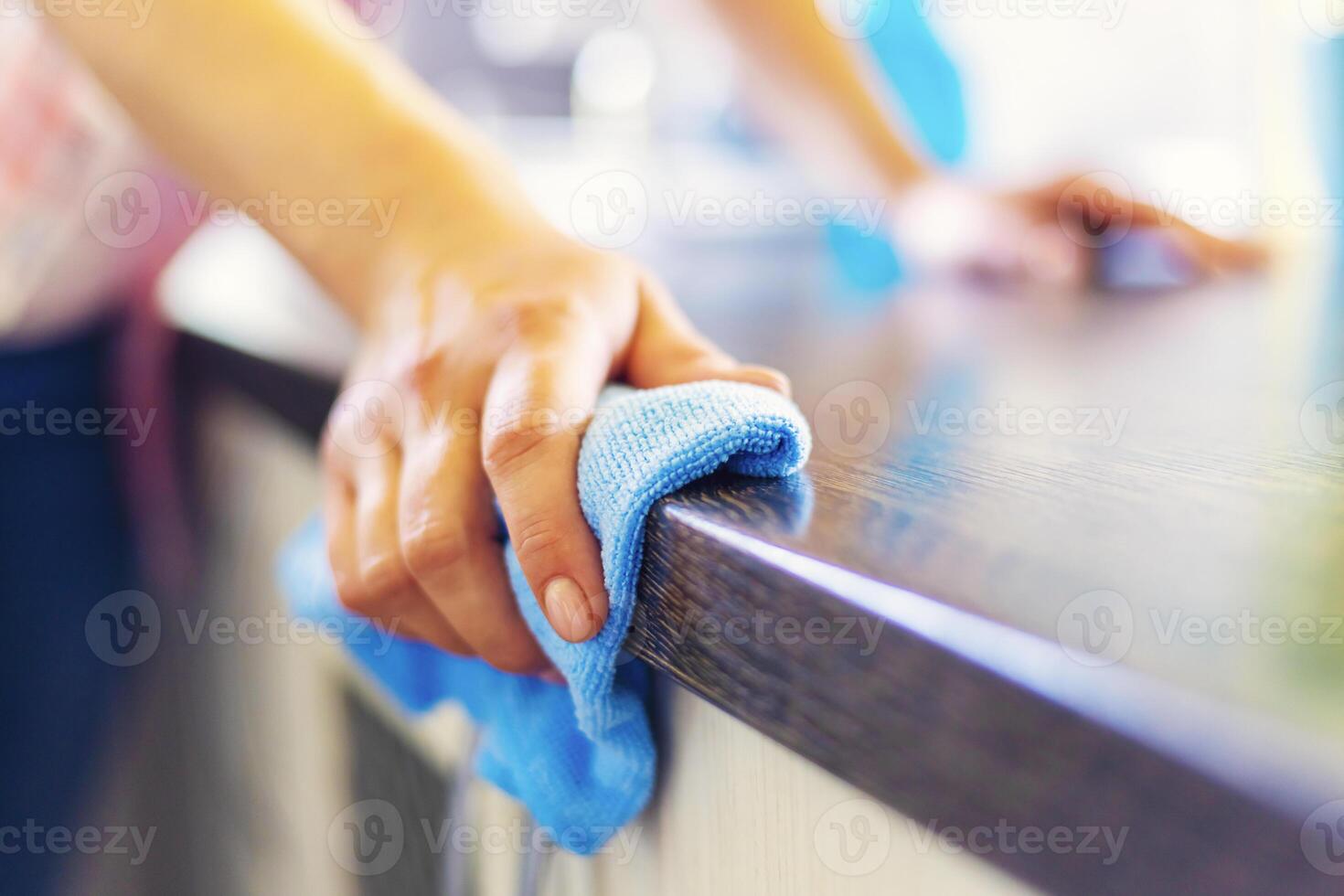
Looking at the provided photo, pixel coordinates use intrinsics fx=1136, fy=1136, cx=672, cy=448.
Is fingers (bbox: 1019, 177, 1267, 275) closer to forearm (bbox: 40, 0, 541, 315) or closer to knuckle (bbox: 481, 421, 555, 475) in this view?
forearm (bbox: 40, 0, 541, 315)

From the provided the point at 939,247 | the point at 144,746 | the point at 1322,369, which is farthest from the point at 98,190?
the point at 1322,369

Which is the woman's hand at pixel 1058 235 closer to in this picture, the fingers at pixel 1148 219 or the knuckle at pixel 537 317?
the fingers at pixel 1148 219

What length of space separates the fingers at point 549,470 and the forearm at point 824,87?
0.56 metres

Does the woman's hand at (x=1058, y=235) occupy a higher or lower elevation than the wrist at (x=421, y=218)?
lower

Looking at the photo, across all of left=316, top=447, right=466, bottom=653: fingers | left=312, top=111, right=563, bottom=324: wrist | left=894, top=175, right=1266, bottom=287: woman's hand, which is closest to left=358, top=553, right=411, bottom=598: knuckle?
left=316, top=447, right=466, bottom=653: fingers

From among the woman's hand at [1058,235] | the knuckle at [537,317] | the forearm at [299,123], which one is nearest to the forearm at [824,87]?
the woman's hand at [1058,235]

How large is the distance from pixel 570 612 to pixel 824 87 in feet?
2.18

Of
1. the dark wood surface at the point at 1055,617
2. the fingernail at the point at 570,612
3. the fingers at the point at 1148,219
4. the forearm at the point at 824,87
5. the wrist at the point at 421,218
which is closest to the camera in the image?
the dark wood surface at the point at 1055,617

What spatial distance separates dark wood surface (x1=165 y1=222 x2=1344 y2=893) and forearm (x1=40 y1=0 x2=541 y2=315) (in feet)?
0.54

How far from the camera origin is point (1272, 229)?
750mm

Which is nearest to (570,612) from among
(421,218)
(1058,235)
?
(421,218)

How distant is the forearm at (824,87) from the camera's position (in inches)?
31.8

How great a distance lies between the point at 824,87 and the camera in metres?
0.83

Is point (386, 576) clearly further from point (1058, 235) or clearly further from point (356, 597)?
point (1058, 235)
